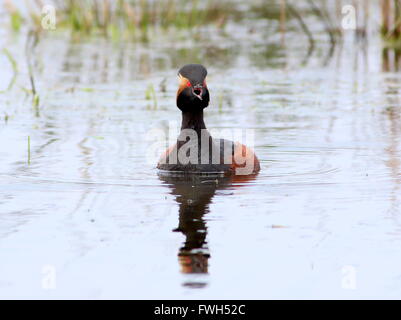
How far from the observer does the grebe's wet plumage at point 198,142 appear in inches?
422

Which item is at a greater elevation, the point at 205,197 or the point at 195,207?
the point at 205,197

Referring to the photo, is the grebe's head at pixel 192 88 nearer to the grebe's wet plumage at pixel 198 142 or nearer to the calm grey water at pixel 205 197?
the grebe's wet plumage at pixel 198 142

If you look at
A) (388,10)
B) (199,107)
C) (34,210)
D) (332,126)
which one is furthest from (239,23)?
(34,210)

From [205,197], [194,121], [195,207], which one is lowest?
[195,207]

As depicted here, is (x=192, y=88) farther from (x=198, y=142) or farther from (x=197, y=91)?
(x=198, y=142)

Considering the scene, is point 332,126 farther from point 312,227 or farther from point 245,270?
point 245,270

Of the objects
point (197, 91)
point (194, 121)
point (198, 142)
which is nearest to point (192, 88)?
point (197, 91)

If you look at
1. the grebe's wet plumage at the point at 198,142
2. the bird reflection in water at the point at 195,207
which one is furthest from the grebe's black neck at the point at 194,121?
the bird reflection in water at the point at 195,207

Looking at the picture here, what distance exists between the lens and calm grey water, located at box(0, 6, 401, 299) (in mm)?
7246

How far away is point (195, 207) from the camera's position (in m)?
9.45

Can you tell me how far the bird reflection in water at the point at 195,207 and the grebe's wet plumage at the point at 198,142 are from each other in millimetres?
117

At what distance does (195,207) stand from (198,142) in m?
1.67

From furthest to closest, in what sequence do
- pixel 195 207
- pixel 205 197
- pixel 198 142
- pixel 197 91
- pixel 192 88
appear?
pixel 198 142, pixel 197 91, pixel 192 88, pixel 205 197, pixel 195 207

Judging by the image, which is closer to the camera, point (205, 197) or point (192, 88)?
point (205, 197)
